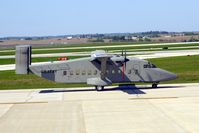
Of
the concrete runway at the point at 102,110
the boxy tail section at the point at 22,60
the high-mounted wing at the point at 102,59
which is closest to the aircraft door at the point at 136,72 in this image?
the concrete runway at the point at 102,110

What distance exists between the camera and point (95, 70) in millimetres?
30562

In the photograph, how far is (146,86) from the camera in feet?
104

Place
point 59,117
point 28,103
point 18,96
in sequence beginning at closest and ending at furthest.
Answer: point 59,117
point 28,103
point 18,96

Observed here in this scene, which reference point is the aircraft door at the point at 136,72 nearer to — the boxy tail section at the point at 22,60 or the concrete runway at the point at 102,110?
the concrete runway at the point at 102,110

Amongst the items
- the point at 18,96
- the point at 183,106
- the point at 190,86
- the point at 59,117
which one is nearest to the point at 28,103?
the point at 18,96

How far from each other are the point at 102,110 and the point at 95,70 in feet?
31.4

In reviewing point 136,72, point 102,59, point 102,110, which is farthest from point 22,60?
point 102,110

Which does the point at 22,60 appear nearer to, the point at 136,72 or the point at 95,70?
the point at 95,70

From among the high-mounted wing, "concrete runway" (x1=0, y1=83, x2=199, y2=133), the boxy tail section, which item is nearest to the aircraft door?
"concrete runway" (x1=0, y1=83, x2=199, y2=133)

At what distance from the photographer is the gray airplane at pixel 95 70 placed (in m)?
30.2

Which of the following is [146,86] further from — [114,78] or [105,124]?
[105,124]

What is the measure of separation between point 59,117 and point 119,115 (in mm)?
2968

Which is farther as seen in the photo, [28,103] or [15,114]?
[28,103]

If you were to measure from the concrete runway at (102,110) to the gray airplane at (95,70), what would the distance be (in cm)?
83
